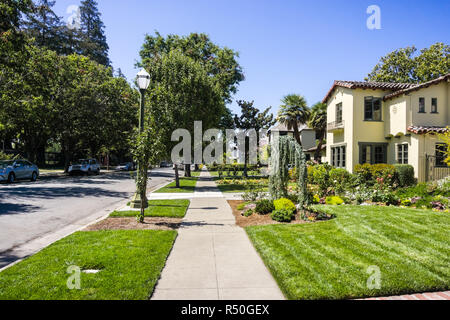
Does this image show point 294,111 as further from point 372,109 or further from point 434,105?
point 434,105

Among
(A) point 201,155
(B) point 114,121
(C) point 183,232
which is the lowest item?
(C) point 183,232

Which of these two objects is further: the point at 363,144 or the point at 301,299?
the point at 363,144

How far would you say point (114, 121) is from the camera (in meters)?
36.2

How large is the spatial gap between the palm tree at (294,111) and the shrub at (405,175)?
18.6m

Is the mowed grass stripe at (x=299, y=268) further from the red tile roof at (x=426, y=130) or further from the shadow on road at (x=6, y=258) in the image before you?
the red tile roof at (x=426, y=130)

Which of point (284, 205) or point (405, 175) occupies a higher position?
point (405, 175)

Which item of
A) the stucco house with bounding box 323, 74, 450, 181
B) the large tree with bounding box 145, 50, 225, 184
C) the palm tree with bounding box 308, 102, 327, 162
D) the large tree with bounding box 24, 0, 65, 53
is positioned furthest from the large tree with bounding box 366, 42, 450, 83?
the large tree with bounding box 24, 0, 65, 53

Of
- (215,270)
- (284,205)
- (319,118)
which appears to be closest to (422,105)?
(284,205)

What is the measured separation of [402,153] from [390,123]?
2.22m

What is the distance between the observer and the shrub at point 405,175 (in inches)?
666

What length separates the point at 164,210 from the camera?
11.1m
